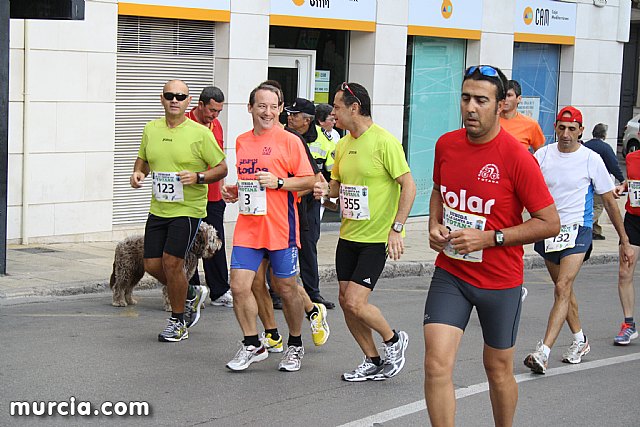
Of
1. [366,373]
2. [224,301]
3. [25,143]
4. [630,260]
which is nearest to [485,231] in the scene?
[366,373]

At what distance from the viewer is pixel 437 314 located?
588 centimetres

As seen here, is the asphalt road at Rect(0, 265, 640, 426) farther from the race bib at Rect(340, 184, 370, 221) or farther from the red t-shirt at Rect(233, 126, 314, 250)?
the race bib at Rect(340, 184, 370, 221)

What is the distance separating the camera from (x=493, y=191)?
5.88 m

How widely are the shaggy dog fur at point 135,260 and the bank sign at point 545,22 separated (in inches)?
444

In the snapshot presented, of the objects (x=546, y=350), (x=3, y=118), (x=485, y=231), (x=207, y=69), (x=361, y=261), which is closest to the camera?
(x=485, y=231)

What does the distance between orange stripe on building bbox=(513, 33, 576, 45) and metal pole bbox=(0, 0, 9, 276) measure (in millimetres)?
10962

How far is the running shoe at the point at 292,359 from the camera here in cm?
814

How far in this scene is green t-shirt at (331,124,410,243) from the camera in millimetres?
7898

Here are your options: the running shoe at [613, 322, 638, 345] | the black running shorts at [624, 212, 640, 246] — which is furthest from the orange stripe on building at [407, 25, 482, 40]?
the running shoe at [613, 322, 638, 345]

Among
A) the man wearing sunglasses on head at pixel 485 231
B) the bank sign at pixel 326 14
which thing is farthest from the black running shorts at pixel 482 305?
the bank sign at pixel 326 14

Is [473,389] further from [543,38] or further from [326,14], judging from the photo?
[543,38]

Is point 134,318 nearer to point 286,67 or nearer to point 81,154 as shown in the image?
point 81,154

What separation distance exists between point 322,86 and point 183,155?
28.5 feet

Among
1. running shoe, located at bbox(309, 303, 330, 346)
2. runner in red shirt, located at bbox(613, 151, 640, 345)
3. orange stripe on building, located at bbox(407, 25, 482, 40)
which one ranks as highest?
orange stripe on building, located at bbox(407, 25, 482, 40)
